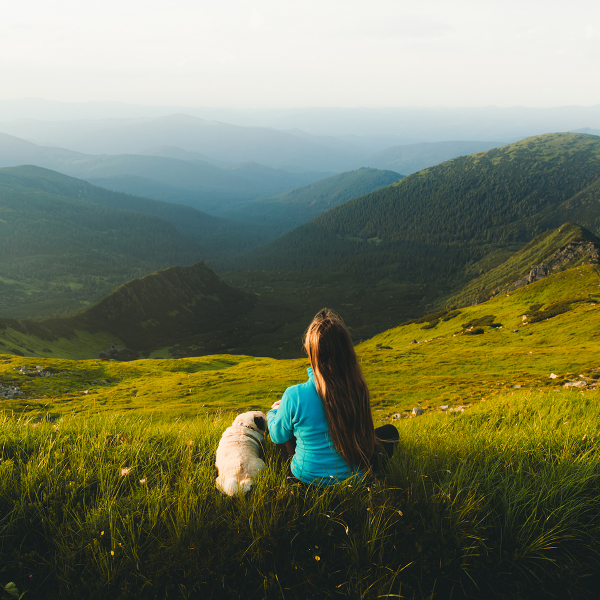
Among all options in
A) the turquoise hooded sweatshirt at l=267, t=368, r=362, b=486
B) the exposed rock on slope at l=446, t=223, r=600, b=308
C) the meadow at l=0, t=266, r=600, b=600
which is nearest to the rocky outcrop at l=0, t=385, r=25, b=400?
the meadow at l=0, t=266, r=600, b=600

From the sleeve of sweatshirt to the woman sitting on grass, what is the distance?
14 mm

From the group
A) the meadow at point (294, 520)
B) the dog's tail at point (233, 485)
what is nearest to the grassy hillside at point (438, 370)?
the meadow at point (294, 520)

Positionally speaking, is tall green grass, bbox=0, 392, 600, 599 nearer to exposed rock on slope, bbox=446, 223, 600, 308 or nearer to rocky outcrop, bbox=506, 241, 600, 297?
exposed rock on slope, bbox=446, 223, 600, 308

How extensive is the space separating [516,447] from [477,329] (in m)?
53.5

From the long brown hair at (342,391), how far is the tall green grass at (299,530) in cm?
44

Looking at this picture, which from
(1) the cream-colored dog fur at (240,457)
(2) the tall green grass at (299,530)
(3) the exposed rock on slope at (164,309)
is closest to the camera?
(2) the tall green grass at (299,530)

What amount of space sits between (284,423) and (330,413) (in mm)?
764

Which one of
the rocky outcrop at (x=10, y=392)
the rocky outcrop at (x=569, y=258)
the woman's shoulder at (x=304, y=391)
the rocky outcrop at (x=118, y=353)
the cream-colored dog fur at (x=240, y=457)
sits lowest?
the rocky outcrop at (x=118, y=353)

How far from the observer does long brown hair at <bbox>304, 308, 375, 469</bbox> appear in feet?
14.6

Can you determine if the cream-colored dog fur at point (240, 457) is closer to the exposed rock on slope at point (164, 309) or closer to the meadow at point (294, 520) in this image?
the meadow at point (294, 520)

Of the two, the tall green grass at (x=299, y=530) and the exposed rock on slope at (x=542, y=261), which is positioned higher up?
the tall green grass at (x=299, y=530)

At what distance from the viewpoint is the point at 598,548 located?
3443mm

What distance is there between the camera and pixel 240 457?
15.9 ft

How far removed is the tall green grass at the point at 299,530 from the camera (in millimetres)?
3115
